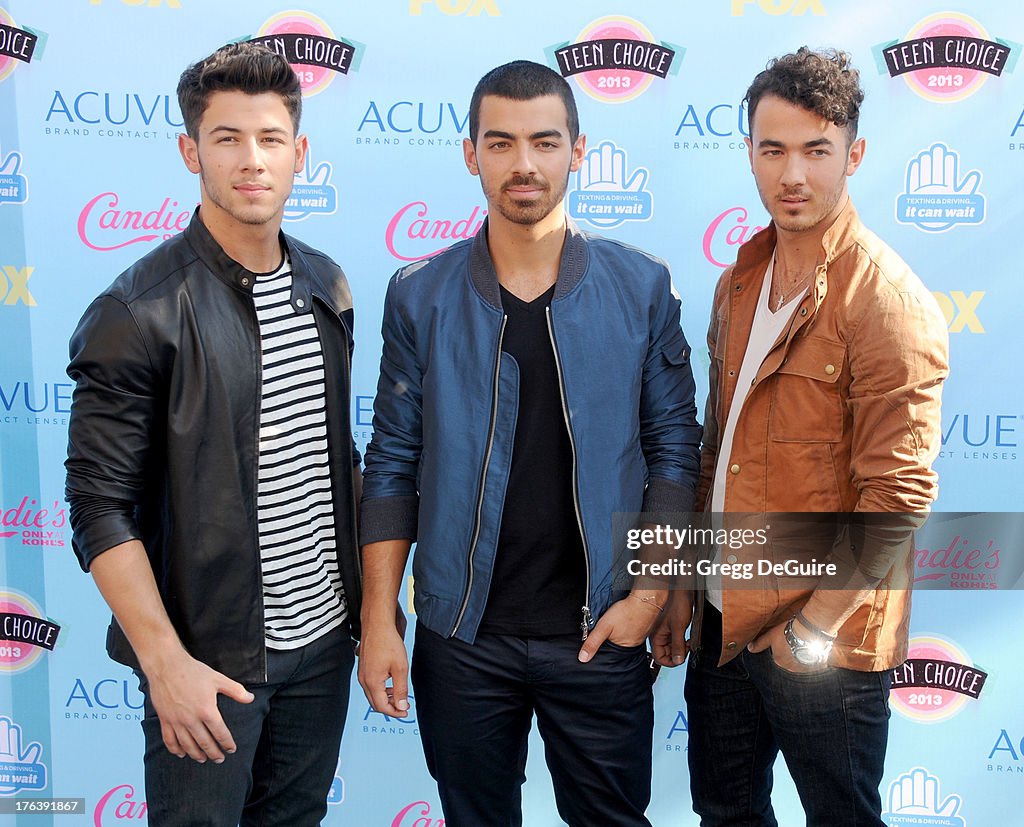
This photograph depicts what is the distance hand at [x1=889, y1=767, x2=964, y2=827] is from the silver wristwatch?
1.32 meters

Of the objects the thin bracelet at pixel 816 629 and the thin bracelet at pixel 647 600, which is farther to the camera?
the thin bracelet at pixel 647 600

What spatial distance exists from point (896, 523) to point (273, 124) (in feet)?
4.39

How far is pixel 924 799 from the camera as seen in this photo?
2.74 meters

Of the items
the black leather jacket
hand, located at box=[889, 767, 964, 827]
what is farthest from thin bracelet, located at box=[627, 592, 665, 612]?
hand, located at box=[889, 767, 964, 827]

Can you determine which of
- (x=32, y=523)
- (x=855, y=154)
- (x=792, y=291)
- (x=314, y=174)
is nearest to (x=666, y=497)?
(x=792, y=291)

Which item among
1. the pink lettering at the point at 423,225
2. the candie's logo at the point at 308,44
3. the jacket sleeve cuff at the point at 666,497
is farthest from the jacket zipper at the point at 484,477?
the candie's logo at the point at 308,44

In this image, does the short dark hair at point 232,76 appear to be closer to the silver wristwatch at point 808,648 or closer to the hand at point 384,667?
the hand at point 384,667

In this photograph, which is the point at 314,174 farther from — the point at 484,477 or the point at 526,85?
the point at 484,477

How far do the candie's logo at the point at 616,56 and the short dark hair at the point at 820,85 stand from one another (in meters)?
0.81

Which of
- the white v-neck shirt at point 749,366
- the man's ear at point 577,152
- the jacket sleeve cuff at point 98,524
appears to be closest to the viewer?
the jacket sleeve cuff at point 98,524

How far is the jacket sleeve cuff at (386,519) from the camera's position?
6.24 ft

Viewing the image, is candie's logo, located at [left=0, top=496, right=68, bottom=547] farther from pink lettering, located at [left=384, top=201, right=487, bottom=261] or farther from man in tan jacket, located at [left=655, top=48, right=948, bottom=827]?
man in tan jacket, located at [left=655, top=48, right=948, bottom=827]

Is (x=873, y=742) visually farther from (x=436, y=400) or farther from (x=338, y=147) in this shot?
(x=338, y=147)

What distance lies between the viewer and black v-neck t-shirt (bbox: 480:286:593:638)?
1.84 meters
